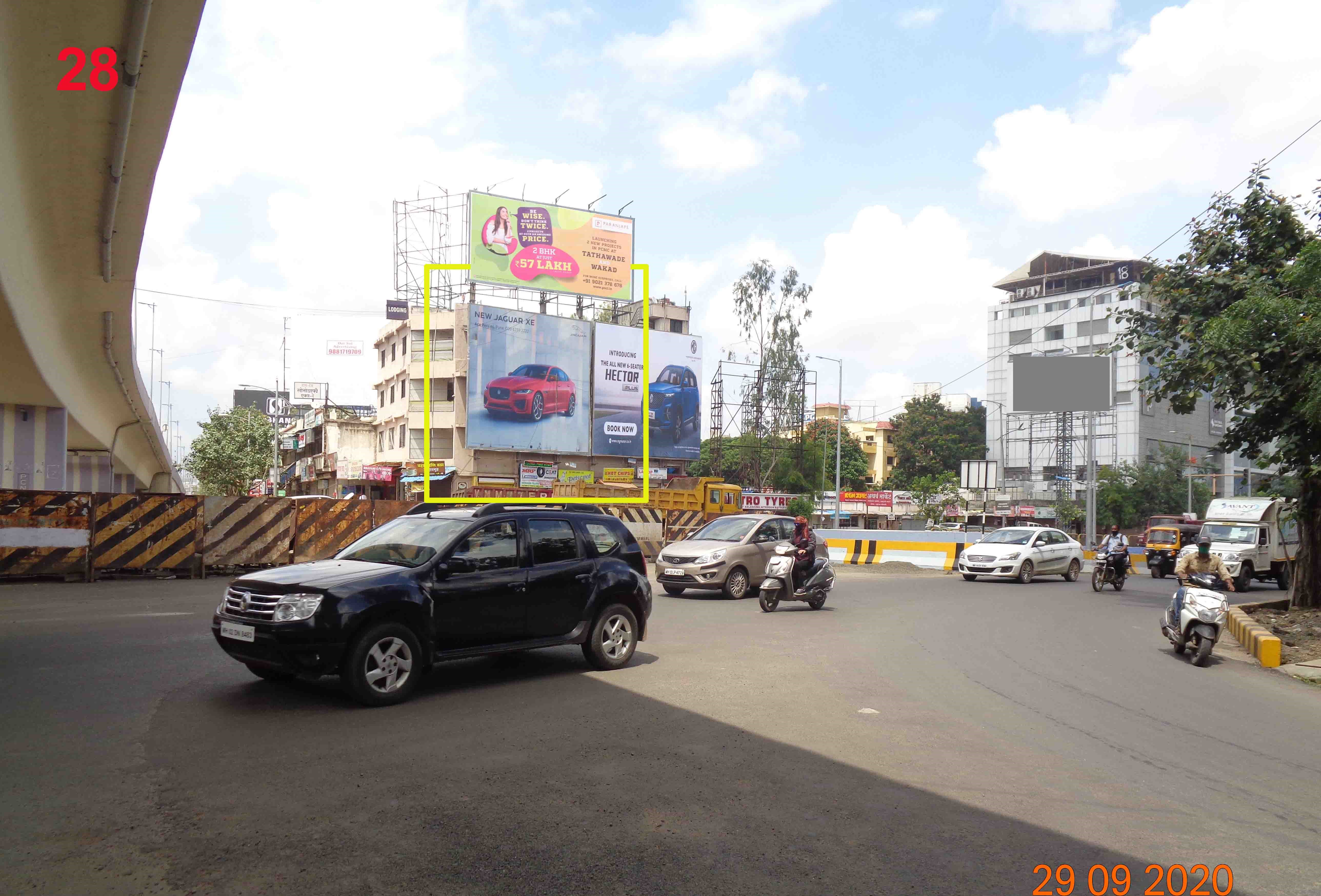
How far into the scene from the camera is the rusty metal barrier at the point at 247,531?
18.7 metres

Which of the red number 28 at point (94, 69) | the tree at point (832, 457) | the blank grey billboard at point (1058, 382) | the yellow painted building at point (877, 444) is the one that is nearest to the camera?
the red number 28 at point (94, 69)

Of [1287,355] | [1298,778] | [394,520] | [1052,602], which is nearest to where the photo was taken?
[1298,778]

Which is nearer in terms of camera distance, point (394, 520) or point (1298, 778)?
point (1298, 778)

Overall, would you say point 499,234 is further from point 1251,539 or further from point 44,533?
point 1251,539

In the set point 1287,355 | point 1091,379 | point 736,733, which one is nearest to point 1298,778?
point 736,733

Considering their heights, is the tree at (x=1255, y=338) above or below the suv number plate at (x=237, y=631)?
above

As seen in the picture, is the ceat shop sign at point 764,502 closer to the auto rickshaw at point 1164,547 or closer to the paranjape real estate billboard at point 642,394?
the paranjape real estate billboard at point 642,394

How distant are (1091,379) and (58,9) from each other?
3977 centimetres

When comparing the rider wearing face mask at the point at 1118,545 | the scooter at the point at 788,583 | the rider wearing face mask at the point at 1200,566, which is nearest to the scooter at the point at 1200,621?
the rider wearing face mask at the point at 1200,566

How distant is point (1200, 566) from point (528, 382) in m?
42.1

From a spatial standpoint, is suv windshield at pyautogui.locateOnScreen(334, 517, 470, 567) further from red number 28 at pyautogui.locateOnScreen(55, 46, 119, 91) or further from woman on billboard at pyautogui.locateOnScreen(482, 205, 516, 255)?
woman on billboard at pyautogui.locateOnScreen(482, 205, 516, 255)

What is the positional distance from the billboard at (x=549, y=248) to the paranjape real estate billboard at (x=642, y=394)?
2.96 m

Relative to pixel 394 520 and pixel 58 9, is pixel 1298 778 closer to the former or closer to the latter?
pixel 394 520

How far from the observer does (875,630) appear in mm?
13211
